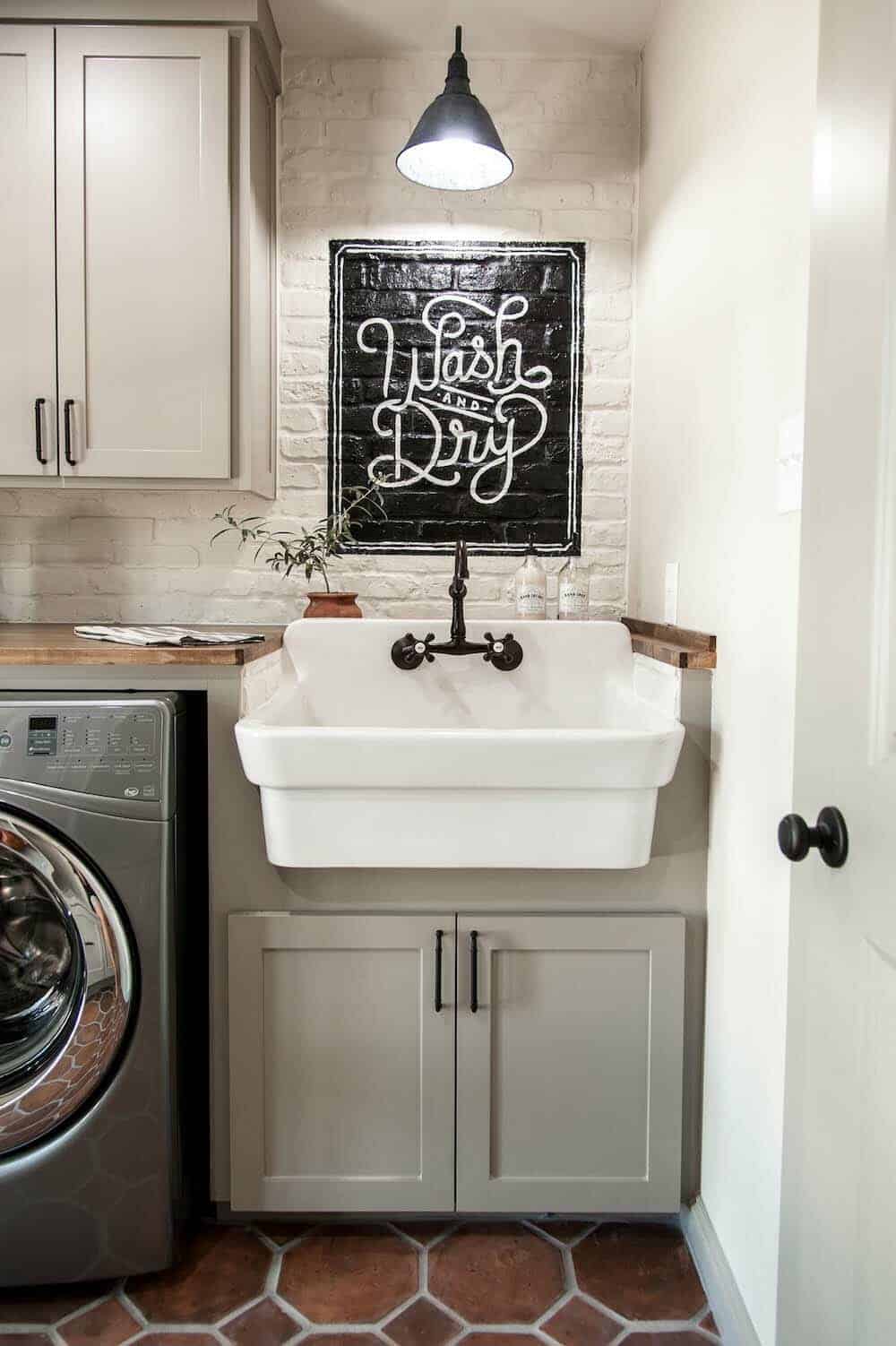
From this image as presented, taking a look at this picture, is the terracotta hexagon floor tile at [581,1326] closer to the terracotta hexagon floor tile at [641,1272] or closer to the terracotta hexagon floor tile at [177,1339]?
the terracotta hexagon floor tile at [641,1272]

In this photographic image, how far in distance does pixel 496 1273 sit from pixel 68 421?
1856 mm

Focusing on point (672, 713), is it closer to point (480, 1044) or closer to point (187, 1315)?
point (480, 1044)

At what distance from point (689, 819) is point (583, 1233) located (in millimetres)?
776

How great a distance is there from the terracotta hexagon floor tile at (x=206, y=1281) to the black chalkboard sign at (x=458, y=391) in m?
1.50

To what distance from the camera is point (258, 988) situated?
5.25ft

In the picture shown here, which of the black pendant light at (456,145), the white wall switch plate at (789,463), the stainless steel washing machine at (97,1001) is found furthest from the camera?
the black pendant light at (456,145)

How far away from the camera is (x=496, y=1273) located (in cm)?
157

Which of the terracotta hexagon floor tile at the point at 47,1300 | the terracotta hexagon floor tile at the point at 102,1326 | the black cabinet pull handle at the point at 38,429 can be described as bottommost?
the terracotta hexagon floor tile at the point at 47,1300

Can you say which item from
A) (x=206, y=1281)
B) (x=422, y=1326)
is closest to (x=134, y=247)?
(x=206, y=1281)

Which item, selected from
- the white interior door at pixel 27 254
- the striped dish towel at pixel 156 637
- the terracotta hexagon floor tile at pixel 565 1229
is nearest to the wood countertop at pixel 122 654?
the striped dish towel at pixel 156 637

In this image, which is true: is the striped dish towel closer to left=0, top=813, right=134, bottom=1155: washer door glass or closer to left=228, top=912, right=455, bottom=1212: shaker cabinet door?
left=0, top=813, right=134, bottom=1155: washer door glass

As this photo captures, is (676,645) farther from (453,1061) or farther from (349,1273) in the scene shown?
(349,1273)

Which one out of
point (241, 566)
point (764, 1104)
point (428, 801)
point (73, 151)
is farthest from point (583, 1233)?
point (73, 151)

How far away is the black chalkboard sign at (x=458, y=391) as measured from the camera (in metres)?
2.31
